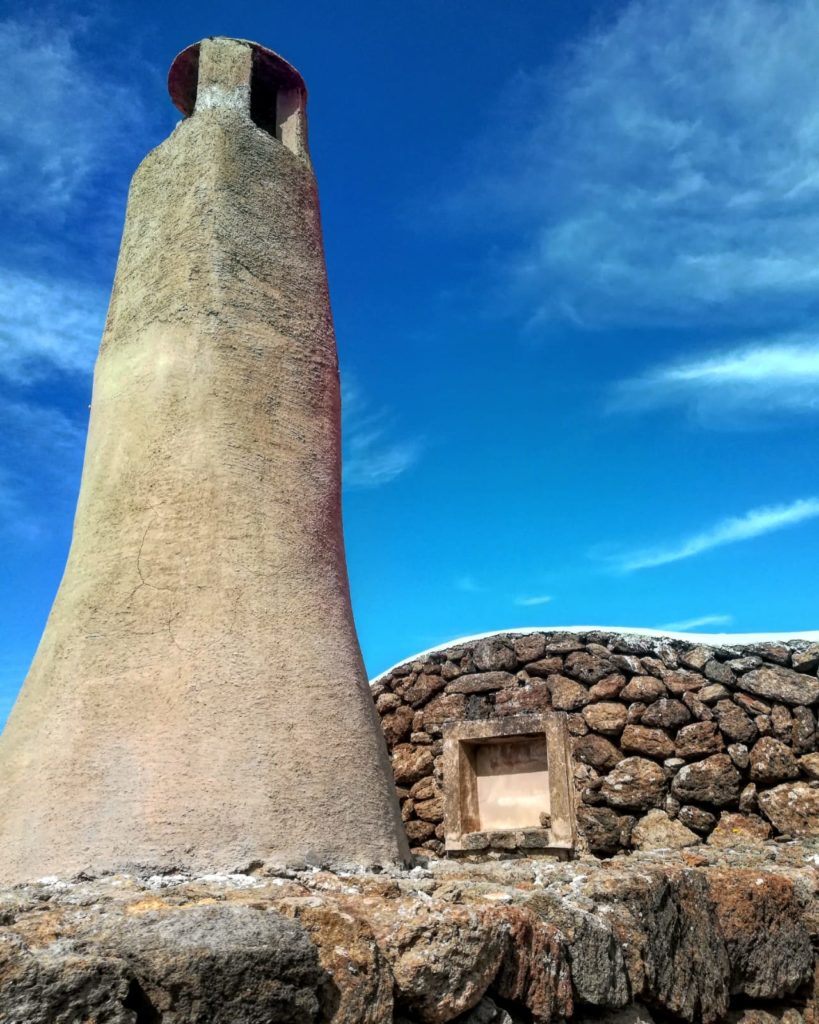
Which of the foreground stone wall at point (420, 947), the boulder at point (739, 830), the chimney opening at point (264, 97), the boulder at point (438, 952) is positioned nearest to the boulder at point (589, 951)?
the foreground stone wall at point (420, 947)

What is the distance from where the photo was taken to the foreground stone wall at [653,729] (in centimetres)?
713

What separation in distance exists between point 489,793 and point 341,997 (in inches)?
172

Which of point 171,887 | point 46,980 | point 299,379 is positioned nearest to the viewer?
point 46,980

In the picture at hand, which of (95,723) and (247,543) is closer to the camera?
(95,723)

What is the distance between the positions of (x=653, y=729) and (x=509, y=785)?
214cm

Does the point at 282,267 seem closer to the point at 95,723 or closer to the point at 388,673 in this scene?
the point at 95,723

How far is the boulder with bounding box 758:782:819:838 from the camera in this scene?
6.88 metres

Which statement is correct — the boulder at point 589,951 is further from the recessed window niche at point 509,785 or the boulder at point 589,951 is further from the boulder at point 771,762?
the boulder at point 771,762

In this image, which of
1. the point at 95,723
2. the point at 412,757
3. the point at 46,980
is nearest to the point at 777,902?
the point at 95,723

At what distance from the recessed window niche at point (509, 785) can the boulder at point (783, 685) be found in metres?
2.32

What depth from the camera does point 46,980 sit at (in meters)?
1.28

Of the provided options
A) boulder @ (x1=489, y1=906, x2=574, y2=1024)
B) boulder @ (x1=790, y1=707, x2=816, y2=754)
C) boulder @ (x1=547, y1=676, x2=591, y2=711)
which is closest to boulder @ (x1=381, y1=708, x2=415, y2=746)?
boulder @ (x1=547, y1=676, x2=591, y2=711)

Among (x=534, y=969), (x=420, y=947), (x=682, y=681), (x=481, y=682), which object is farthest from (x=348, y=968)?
(x=481, y=682)

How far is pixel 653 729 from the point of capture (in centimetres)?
755
